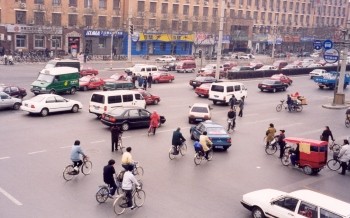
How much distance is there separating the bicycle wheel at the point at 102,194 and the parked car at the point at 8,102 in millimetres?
17762

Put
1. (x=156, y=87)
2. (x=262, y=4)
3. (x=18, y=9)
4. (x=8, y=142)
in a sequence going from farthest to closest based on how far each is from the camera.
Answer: (x=262, y=4), (x=18, y=9), (x=156, y=87), (x=8, y=142)

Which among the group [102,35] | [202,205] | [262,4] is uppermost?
[262,4]

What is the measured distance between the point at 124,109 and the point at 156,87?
19.4 metres

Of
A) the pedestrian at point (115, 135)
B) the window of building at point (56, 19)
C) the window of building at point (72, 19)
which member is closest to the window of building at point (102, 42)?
the window of building at point (72, 19)

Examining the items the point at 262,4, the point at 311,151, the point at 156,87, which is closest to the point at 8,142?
the point at 311,151

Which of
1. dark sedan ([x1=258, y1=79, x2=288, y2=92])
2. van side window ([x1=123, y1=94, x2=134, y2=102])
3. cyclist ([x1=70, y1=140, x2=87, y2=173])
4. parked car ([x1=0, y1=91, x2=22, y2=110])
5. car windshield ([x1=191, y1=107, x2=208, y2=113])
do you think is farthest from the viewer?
dark sedan ([x1=258, y1=79, x2=288, y2=92])

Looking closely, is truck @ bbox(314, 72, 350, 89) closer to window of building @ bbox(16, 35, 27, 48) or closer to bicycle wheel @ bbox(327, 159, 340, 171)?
bicycle wheel @ bbox(327, 159, 340, 171)

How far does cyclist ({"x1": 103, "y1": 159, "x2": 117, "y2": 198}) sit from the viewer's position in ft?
50.1

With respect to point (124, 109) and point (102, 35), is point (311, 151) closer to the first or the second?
point (124, 109)

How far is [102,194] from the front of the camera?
15.6 metres

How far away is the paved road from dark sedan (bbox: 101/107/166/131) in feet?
1.74

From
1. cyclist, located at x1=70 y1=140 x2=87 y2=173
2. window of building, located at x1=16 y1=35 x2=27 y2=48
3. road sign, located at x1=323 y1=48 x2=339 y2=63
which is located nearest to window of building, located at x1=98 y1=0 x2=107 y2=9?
window of building, located at x1=16 y1=35 x2=27 y2=48

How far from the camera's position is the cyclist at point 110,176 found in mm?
15266

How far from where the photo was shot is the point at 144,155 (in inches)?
871
